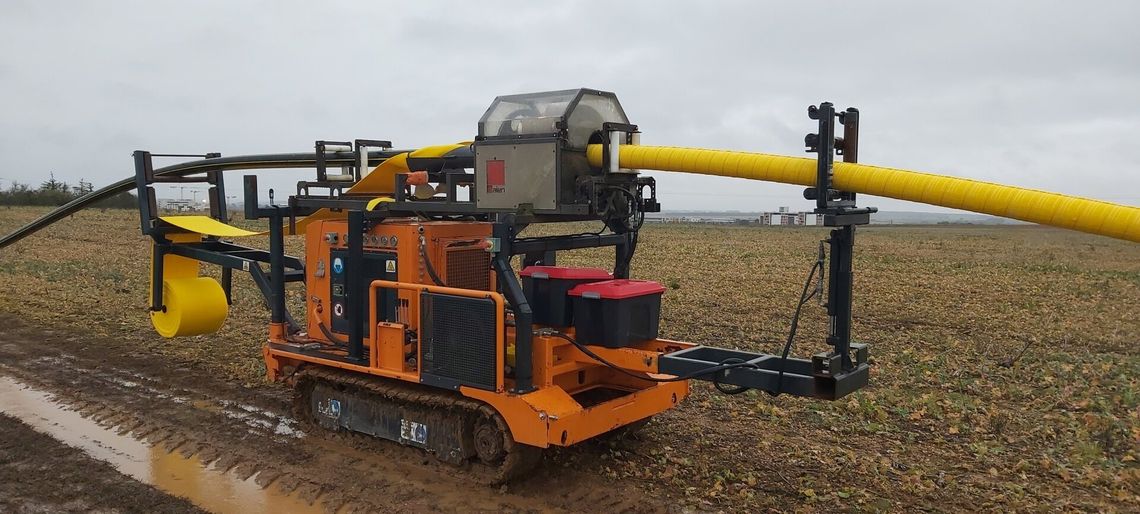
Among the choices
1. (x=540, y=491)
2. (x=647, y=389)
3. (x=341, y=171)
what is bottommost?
(x=540, y=491)

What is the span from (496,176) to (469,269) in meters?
1.08

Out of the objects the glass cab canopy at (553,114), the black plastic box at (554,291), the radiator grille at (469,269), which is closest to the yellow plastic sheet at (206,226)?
the radiator grille at (469,269)

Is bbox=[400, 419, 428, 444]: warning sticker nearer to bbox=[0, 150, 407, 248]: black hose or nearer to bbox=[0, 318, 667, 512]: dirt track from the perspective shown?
A: bbox=[0, 318, 667, 512]: dirt track

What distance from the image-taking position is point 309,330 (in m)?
8.08

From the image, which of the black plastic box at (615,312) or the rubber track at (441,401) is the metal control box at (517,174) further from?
the rubber track at (441,401)

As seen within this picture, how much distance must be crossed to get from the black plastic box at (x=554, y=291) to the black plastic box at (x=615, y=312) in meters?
0.13

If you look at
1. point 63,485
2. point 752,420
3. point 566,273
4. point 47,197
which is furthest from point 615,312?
point 47,197

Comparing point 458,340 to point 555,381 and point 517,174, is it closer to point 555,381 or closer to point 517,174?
point 555,381

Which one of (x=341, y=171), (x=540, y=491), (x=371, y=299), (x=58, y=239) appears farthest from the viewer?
(x=58, y=239)

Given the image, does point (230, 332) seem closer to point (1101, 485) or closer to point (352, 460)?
point (352, 460)

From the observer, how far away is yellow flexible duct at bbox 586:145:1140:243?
13.4 ft

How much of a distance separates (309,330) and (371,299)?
57.8 inches

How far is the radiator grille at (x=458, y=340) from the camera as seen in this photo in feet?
20.6

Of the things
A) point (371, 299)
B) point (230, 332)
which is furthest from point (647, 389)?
point (230, 332)
